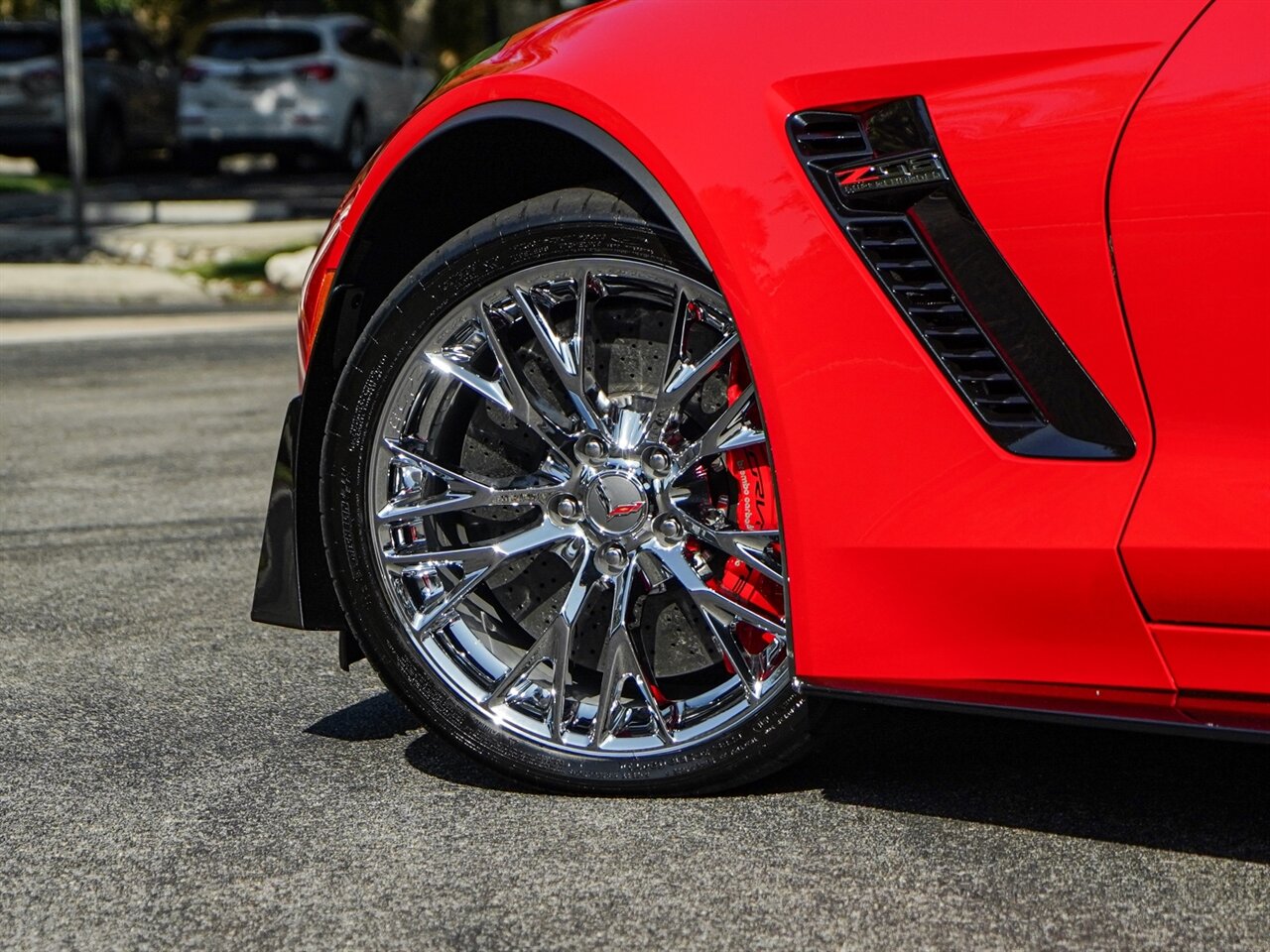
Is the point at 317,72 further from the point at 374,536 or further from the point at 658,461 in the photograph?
the point at 658,461

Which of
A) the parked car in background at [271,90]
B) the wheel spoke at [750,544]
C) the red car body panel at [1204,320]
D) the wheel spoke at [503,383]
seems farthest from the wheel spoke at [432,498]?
the parked car in background at [271,90]

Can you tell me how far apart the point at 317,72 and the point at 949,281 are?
65.1 feet

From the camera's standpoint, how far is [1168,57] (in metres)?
2.21

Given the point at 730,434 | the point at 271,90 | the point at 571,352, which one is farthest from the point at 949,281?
the point at 271,90

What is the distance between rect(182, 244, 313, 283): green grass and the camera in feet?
47.2

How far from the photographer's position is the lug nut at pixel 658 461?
272cm

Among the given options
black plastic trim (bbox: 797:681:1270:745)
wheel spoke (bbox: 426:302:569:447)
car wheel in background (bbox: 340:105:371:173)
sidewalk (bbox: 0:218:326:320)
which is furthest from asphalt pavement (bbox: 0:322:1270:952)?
car wheel in background (bbox: 340:105:371:173)

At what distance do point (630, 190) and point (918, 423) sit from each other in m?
0.60

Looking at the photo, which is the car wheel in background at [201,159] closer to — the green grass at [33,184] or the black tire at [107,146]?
the black tire at [107,146]

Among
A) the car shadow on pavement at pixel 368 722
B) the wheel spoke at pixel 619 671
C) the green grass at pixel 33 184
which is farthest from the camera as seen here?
the green grass at pixel 33 184

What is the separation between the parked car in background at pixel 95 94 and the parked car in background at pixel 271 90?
179cm

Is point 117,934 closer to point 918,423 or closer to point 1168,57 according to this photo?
point 918,423

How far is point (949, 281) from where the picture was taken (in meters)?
2.36

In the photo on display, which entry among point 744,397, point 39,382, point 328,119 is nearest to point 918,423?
point 744,397
